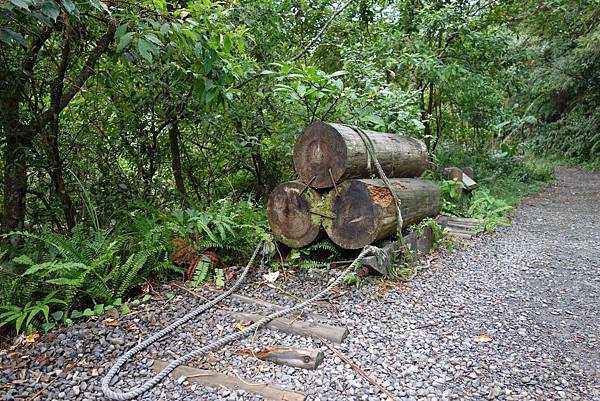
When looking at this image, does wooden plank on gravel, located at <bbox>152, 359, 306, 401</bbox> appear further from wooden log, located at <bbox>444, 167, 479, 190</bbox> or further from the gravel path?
wooden log, located at <bbox>444, 167, 479, 190</bbox>

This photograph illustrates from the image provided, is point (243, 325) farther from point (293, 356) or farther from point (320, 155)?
point (320, 155)

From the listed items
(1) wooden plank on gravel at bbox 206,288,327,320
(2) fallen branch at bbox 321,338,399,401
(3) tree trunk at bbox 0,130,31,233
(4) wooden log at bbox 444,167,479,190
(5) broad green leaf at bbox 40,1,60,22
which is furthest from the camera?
(4) wooden log at bbox 444,167,479,190

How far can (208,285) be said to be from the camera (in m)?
3.77

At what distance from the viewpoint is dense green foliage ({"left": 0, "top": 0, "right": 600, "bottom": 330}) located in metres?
3.26

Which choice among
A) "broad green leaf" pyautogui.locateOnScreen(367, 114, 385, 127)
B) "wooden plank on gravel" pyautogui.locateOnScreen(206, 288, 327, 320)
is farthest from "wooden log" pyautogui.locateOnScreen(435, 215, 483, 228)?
"wooden plank on gravel" pyautogui.locateOnScreen(206, 288, 327, 320)

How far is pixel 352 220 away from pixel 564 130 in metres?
17.2

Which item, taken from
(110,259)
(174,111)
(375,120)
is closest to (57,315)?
(110,259)

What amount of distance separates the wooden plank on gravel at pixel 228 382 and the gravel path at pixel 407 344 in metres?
0.05

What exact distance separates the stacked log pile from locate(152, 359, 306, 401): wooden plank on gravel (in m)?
1.84

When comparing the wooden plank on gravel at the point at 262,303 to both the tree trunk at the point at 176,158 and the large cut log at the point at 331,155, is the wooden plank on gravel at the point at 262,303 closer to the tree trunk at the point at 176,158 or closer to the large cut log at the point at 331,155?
the large cut log at the point at 331,155

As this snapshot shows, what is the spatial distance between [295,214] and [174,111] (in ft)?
6.99

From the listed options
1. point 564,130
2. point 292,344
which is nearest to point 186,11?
point 292,344

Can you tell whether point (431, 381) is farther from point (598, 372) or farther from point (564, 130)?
point (564, 130)

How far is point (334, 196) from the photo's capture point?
3977mm
